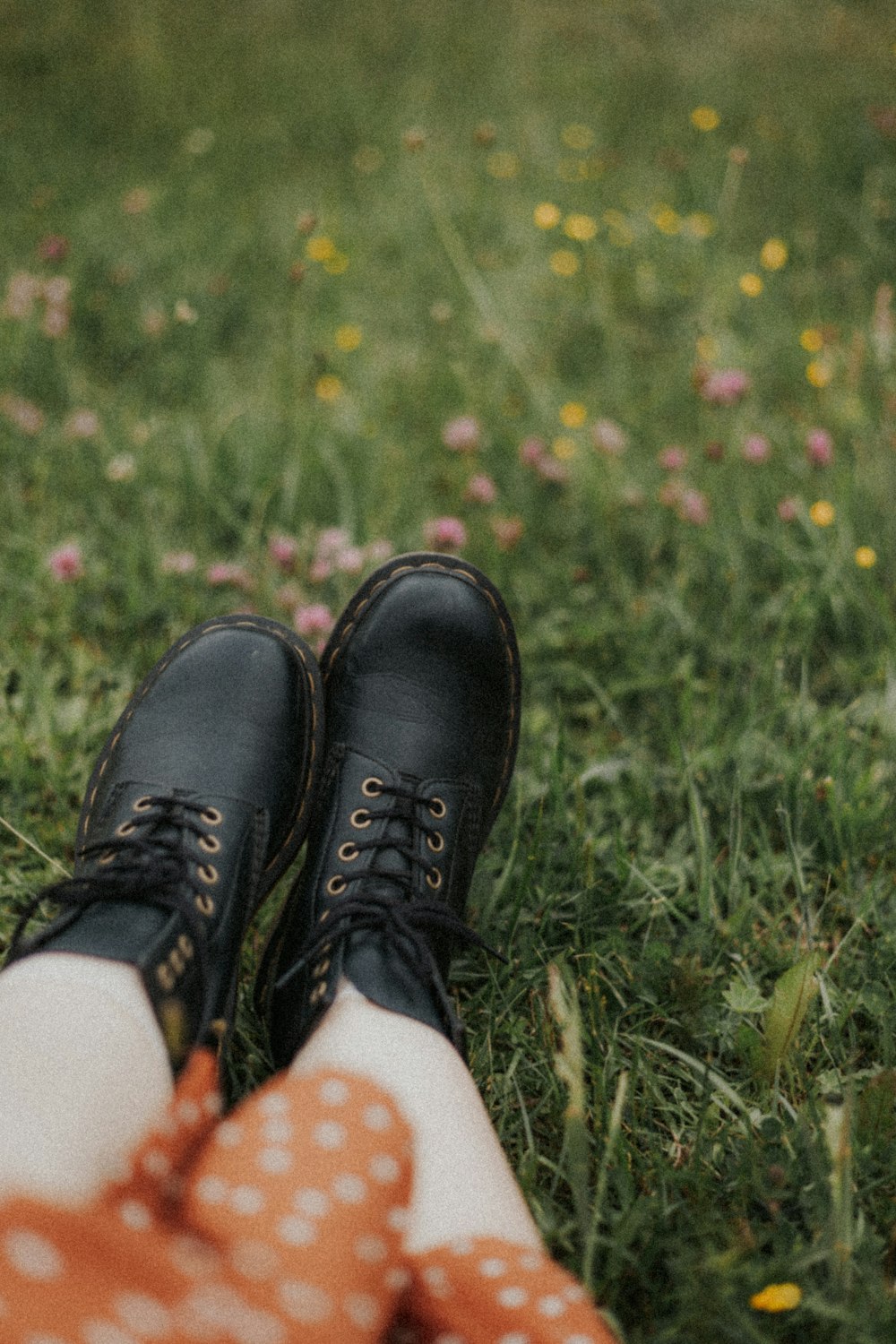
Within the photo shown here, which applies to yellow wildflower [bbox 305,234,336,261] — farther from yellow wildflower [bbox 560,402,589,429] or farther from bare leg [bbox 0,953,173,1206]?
bare leg [bbox 0,953,173,1206]

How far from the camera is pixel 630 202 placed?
2.70 meters

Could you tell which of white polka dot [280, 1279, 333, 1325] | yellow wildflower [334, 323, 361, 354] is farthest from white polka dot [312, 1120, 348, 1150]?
yellow wildflower [334, 323, 361, 354]

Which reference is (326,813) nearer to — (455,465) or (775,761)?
(775,761)

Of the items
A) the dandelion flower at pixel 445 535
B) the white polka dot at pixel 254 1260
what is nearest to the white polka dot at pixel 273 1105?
the white polka dot at pixel 254 1260

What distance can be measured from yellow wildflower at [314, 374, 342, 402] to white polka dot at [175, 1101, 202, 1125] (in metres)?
1.54

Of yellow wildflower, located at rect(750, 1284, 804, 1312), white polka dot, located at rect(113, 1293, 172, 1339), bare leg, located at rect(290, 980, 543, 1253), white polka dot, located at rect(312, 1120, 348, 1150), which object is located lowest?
yellow wildflower, located at rect(750, 1284, 804, 1312)

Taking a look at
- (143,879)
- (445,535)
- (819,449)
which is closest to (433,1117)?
(143,879)

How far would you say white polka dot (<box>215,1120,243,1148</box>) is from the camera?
2.59 feet

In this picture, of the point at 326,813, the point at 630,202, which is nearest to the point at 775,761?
the point at 326,813

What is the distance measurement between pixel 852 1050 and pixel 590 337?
1755 millimetres

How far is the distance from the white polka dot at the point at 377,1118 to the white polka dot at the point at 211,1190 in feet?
0.41

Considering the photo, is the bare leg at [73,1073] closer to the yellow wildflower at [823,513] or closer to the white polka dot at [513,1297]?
the white polka dot at [513,1297]

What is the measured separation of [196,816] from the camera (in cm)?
130

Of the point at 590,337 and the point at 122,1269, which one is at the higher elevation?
the point at 122,1269
